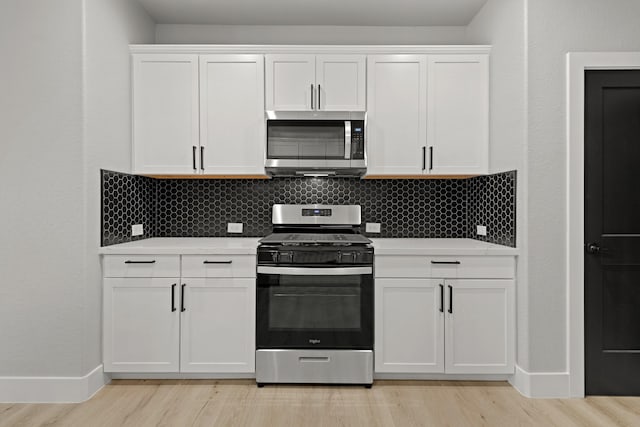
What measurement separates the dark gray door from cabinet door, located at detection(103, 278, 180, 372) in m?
2.64

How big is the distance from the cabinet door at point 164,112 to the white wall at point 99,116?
82mm

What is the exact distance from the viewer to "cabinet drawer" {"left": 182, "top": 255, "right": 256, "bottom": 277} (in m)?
2.74

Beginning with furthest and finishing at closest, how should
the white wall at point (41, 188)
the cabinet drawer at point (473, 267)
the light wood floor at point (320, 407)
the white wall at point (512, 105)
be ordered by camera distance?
the cabinet drawer at point (473, 267), the white wall at point (512, 105), the white wall at point (41, 188), the light wood floor at point (320, 407)

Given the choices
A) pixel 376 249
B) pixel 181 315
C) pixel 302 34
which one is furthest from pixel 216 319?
pixel 302 34

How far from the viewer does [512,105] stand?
2721mm

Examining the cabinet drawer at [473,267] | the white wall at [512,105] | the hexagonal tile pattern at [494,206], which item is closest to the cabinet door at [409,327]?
the cabinet drawer at [473,267]

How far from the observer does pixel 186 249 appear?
2719mm

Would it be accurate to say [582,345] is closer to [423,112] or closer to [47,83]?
[423,112]

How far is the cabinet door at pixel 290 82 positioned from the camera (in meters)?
3.08

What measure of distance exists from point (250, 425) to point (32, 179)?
1920mm

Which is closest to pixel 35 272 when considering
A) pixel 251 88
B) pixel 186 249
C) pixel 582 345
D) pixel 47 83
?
pixel 186 249

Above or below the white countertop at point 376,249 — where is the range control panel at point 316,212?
above

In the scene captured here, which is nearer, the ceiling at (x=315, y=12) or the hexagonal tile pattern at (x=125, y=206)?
the hexagonal tile pattern at (x=125, y=206)

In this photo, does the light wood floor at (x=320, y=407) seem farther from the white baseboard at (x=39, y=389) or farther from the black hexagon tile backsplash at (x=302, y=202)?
the black hexagon tile backsplash at (x=302, y=202)
